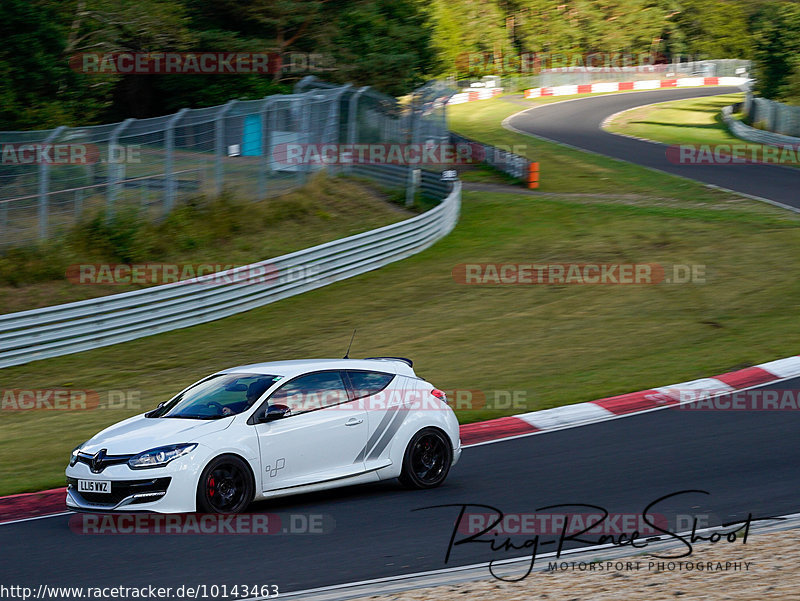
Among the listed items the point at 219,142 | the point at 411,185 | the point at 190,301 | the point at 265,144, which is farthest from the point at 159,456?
the point at 411,185

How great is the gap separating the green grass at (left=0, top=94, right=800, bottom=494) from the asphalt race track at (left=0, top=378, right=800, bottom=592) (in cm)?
200

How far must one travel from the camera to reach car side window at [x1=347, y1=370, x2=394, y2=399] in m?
9.66

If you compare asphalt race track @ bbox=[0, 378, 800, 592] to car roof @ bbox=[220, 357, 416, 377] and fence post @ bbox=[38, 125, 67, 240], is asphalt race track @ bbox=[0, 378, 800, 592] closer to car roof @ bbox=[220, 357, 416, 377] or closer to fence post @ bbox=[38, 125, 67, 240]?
car roof @ bbox=[220, 357, 416, 377]

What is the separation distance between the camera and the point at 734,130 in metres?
47.4

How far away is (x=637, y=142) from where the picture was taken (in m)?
44.9

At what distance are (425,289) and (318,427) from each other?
12465 mm

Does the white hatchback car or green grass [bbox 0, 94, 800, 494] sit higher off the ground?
the white hatchback car

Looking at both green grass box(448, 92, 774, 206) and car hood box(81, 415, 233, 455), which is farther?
green grass box(448, 92, 774, 206)

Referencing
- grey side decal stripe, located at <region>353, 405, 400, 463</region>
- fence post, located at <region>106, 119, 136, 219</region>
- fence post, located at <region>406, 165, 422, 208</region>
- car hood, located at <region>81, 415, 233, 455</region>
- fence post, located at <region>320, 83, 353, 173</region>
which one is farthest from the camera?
fence post, located at <region>406, 165, 422, 208</region>

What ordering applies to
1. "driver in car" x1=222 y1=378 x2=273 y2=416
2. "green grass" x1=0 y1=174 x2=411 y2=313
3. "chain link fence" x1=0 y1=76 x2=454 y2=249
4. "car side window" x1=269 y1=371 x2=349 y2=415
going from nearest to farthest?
"driver in car" x1=222 y1=378 x2=273 y2=416 < "car side window" x1=269 y1=371 x2=349 y2=415 < "chain link fence" x1=0 y1=76 x2=454 y2=249 < "green grass" x1=0 y1=174 x2=411 y2=313

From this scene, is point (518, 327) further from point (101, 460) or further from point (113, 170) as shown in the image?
point (101, 460)

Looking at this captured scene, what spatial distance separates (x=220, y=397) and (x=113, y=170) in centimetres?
1201

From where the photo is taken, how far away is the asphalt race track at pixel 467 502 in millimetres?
7312

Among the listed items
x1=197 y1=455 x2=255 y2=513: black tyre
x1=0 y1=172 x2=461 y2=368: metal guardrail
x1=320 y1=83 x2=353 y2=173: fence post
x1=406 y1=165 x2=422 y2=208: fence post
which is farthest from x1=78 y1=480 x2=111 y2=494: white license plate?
x1=406 y1=165 x2=422 y2=208: fence post
